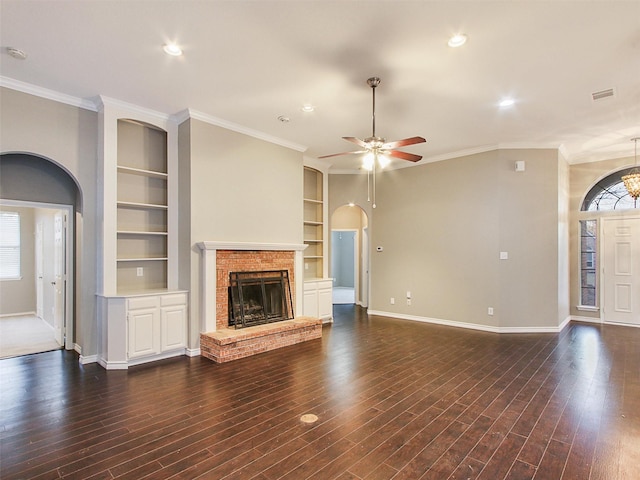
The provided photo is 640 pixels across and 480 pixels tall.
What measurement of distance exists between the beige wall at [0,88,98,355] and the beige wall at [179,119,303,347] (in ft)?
3.65

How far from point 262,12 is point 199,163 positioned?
2.48m

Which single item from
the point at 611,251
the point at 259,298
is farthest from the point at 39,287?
the point at 611,251

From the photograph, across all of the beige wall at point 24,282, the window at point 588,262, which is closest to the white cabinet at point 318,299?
the window at point 588,262

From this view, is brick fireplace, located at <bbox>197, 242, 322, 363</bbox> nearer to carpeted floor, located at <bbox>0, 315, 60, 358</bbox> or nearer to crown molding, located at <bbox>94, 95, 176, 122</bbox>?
crown molding, located at <bbox>94, 95, 176, 122</bbox>

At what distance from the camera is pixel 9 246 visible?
7043 millimetres

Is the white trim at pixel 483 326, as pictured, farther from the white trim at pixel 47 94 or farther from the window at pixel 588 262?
the white trim at pixel 47 94

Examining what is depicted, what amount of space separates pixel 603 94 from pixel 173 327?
6016 mm

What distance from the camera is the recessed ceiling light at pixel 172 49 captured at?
3.11 m

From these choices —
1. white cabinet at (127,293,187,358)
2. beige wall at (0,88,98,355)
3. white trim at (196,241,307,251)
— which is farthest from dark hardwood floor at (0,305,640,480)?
white trim at (196,241,307,251)

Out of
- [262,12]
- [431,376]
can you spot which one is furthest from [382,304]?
[262,12]

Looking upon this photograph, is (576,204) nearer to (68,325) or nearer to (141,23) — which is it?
(141,23)

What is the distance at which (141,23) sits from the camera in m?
2.81

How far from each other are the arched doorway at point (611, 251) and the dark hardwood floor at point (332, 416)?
2.32m

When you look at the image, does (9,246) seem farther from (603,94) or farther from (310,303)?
(603,94)
